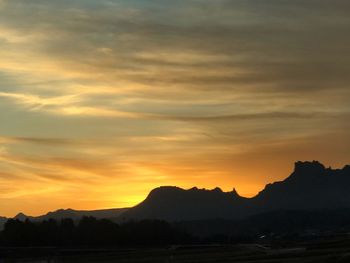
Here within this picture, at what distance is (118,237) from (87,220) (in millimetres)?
12418

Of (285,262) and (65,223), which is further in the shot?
(65,223)

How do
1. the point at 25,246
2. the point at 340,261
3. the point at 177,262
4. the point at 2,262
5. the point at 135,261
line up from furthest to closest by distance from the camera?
the point at 25,246
the point at 2,262
the point at 135,261
the point at 177,262
the point at 340,261

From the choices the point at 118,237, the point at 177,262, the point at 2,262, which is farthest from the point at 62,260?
the point at 118,237

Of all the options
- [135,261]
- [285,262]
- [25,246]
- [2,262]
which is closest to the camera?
[285,262]

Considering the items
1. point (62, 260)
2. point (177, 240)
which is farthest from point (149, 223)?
point (62, 260)

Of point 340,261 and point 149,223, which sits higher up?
point 149,223

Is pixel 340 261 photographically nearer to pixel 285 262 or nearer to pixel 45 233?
pixel 285 262

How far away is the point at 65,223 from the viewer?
562 feet

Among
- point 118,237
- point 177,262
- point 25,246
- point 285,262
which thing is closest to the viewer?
point 285,262

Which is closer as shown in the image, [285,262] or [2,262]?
[285,262]

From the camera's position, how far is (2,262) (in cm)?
10662

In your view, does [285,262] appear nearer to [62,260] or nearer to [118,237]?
[62,260]

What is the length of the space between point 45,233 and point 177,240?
35.4 metres

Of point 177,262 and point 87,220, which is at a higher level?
point 87,220
